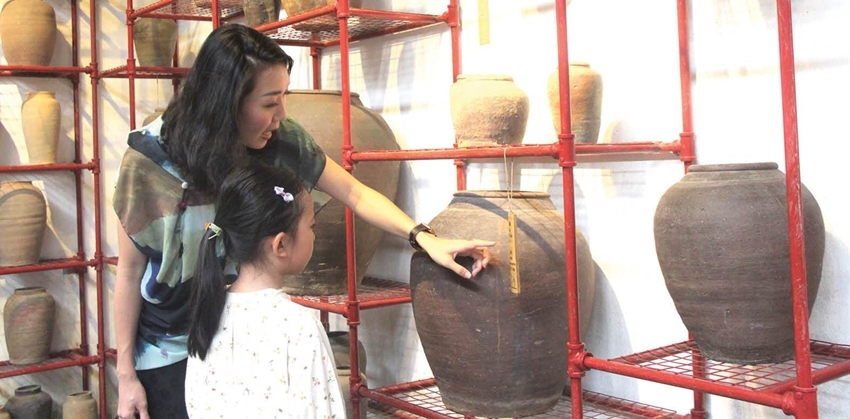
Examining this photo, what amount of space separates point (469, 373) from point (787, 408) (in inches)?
32.9

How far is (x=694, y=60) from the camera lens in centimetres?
229

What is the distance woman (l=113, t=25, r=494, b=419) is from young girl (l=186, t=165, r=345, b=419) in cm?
10

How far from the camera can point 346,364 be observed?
310 cm

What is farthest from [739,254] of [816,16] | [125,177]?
[125,177]

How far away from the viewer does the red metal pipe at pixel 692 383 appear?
1.63 m

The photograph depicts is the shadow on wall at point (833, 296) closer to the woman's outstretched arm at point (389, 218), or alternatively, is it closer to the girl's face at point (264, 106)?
the woman's outstretched arm at point (389, 218)

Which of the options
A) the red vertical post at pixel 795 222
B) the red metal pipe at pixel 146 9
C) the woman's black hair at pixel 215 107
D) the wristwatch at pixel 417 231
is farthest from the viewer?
the red metal pipe at pixel 146 9

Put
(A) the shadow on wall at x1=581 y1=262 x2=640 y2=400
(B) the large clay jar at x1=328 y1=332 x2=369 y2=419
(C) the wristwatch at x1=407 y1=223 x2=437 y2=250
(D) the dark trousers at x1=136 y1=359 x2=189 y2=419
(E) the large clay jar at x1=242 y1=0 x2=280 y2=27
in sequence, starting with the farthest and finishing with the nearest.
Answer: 1. (E) the large clay jar at x1=242 y1=0 x2=280 y2=27
2. (B) the large clay jar at x1=328 y1=332 x2=369 y2=419
3. (A) the shadow on wall at x1=581 y1=262 x2=640 y2=400
4. (C) the wristwatch at x1=407 y1=223 x2=437 y2=250
5. (D) the dark trousers at x1=136 y1=359 x2=189 y2=419

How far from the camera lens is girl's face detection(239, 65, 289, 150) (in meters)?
1.88

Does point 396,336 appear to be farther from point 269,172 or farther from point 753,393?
point 753,393

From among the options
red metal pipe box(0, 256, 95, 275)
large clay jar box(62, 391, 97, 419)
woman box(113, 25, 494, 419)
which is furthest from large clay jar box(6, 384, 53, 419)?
woman box(113, 25, 494, 419)

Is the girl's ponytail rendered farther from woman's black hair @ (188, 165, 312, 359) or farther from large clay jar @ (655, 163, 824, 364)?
large clay jar @ (655, 163, 824, 364)

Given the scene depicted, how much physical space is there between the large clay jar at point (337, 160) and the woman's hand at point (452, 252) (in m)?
0.85


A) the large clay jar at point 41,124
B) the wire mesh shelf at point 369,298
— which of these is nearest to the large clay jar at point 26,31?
the large clay jar at point 41,124
